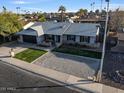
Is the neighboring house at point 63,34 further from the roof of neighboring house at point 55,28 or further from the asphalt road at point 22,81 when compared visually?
the asphalt road at point 22,81

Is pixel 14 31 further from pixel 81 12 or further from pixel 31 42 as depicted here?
pixel 81 12

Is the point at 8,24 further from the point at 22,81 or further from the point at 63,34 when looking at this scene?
the point at 22,81

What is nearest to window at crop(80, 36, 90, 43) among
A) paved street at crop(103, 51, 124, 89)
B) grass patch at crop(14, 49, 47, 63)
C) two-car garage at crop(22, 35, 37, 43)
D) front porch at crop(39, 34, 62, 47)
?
front porch at crop(39, 34, 62, 47)

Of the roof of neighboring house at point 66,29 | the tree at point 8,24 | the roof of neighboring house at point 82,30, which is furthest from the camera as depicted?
the tree at point 8,24

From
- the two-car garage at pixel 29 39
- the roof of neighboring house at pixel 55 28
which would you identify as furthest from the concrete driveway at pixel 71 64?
the two-car garage at pixel 29 39

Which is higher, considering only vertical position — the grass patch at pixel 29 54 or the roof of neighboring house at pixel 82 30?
the roof of neighboring house at pixel 82 30

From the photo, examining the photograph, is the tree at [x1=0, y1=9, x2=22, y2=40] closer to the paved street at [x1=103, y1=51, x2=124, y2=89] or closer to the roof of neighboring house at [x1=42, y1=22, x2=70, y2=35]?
the roof of neighboring house at [x1=42, y1=22, x2=70, y2=35]
